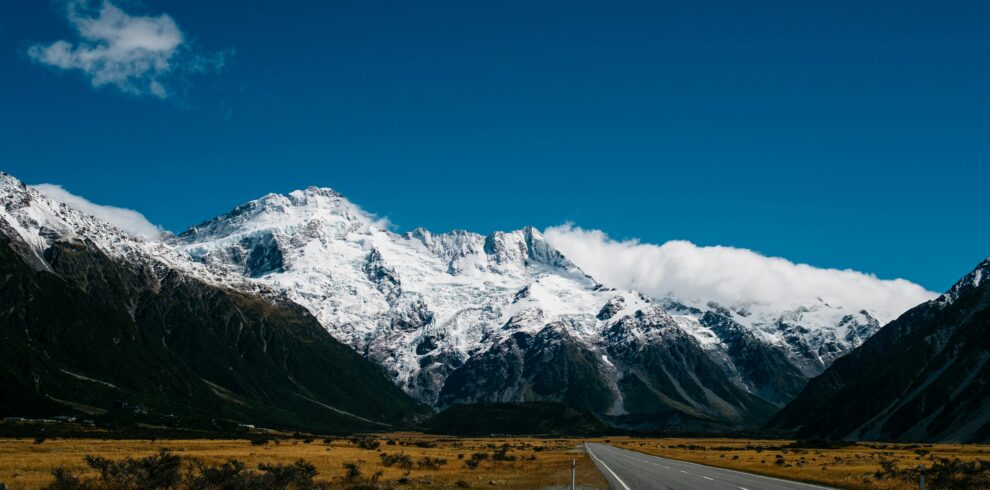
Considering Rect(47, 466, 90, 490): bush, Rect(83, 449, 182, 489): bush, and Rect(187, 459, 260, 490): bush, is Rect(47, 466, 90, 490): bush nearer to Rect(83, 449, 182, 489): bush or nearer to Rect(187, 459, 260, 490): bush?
Rect(83, 449, 182, 489): bush

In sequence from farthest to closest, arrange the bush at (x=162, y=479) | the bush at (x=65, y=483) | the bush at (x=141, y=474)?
the bush at (x=141, y=474), the bush at (x=162, y=479), the bush at (x=65, y=483)

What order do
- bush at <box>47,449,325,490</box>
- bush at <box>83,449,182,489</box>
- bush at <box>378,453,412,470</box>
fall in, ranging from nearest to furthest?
bush at <box>47,449,325,490</box> < bush at <box>83,449,182,489</box> < bush at <box>378,453,412,470</box>

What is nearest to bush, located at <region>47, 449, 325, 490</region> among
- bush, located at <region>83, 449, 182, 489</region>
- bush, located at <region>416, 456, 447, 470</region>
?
bush, located at <region>83, 449, 182, 489</region>

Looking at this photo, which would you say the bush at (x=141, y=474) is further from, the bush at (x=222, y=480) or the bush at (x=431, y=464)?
the bush at (x=431, y=464)

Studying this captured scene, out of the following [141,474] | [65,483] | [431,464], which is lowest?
[65,483]

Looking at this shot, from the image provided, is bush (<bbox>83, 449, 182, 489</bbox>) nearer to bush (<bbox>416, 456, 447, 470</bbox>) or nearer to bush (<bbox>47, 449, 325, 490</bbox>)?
bush (<bbox>47, 449, 325, 490</bbox>)

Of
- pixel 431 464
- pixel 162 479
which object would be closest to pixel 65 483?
pixel 162 479

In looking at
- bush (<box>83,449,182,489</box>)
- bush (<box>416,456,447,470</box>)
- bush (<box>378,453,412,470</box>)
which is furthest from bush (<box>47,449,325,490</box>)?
bush (<box>416,456,447,470</box>)

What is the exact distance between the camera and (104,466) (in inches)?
1773

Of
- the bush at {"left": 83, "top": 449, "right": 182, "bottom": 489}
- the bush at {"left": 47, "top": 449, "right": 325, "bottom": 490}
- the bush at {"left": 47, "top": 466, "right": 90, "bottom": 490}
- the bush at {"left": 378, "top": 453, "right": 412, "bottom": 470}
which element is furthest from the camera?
the bush at {"left": 378, "top": 453, "right": 412, "bottom": 470}

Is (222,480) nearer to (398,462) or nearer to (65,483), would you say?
(65,483)

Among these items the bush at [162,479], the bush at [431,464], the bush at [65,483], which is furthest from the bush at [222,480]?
the bush at [431,464]

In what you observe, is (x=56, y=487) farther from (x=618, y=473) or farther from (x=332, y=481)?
(x=618, y=473)

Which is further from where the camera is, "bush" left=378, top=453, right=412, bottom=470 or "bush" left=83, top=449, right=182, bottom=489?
"bush" left=378, top=453, right=412, bottom=470
